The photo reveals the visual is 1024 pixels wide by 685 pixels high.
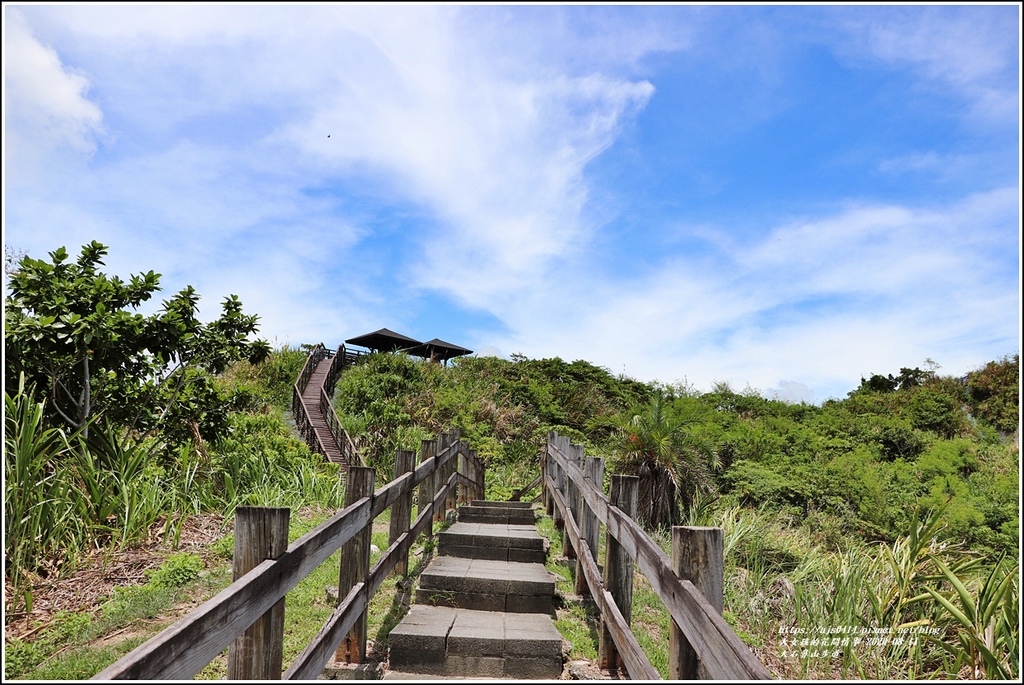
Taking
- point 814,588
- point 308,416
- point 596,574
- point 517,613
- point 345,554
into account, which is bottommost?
point 814,588

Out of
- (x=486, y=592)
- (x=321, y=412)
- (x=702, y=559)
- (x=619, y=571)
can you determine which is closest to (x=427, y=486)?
(x=486, y=592)

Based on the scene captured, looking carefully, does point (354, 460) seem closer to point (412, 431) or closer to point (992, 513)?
point (412, 431)

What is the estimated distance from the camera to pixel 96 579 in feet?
17.8

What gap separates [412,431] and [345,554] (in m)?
15.8

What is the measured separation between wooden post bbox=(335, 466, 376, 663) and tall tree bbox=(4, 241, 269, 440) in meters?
5.15

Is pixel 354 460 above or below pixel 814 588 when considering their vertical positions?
above

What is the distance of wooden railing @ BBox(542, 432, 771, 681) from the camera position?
6.57ft

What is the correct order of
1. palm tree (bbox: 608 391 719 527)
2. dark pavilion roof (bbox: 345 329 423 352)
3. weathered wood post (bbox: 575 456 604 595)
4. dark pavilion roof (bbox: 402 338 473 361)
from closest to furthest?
weathered wood post (bbox: 575 456 604 595) < palm tree (bbox: 608 391 719 527) < dark pavilion roof (bbox: 345 329 423 352) < dark pavilion roof (bbox: 402 338 473 361)

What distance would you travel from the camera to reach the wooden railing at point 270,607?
171 cm

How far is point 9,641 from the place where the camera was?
434 centimetres

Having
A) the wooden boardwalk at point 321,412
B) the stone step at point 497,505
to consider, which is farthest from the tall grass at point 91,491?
the wooden boardwalk at point 321,412

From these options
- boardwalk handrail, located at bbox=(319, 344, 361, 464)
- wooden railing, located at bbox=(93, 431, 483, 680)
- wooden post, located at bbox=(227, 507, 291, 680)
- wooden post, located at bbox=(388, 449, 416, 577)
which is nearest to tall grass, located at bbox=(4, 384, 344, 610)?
wooden post, located at bbox=(388, 449, 416, 577)

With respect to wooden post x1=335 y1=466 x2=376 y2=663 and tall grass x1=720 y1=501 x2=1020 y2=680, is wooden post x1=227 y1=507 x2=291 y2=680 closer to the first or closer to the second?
wooden post x1=335 y1=466 x2=376 y2=663

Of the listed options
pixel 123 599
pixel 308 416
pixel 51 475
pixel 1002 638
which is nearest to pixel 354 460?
pixel 308 416
